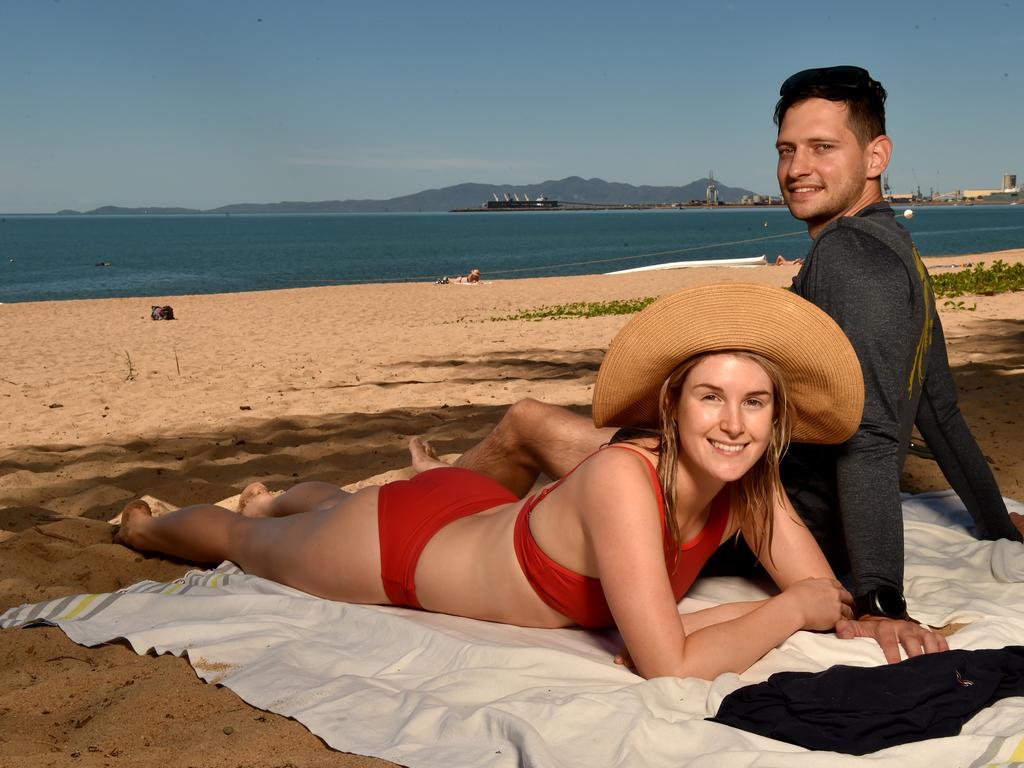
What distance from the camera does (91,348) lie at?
12.6m

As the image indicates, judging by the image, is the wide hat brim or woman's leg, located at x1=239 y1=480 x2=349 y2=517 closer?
the wide hat brim

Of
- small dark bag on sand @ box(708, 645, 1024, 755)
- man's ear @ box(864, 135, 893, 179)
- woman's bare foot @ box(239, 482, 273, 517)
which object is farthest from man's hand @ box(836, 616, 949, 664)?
woman's bare foot @ box(239, 482, 273, 517)

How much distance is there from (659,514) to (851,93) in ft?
5.21

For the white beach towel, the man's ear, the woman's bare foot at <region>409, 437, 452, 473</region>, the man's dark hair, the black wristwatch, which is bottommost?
the white beach towel

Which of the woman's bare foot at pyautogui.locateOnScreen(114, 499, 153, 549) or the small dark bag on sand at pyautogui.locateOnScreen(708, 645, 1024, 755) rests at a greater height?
the woman's bare foot at pyautogui.locateOnScreen(114, 499, 153, 549)

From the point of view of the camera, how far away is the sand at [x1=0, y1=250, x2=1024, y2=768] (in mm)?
2693

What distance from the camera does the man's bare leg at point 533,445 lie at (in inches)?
143

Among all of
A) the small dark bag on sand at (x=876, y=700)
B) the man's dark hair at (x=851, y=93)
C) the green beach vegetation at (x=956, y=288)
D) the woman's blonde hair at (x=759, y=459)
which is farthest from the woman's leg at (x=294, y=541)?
the green beach vegetation at (x=956, y=288)

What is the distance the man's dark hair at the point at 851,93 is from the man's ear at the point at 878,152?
2 cm

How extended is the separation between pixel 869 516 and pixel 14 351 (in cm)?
1232

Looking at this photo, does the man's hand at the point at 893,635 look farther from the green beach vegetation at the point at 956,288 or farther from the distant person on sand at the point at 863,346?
the green beach vegetation at the point at 956,288

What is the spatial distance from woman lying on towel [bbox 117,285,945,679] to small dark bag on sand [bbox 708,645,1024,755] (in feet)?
0.56

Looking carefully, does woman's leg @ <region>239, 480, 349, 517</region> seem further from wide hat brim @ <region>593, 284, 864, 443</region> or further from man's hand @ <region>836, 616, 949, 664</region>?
man's hand @ <region>836, 616, 949, 664</region>

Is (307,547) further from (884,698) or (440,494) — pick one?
(884,698)
